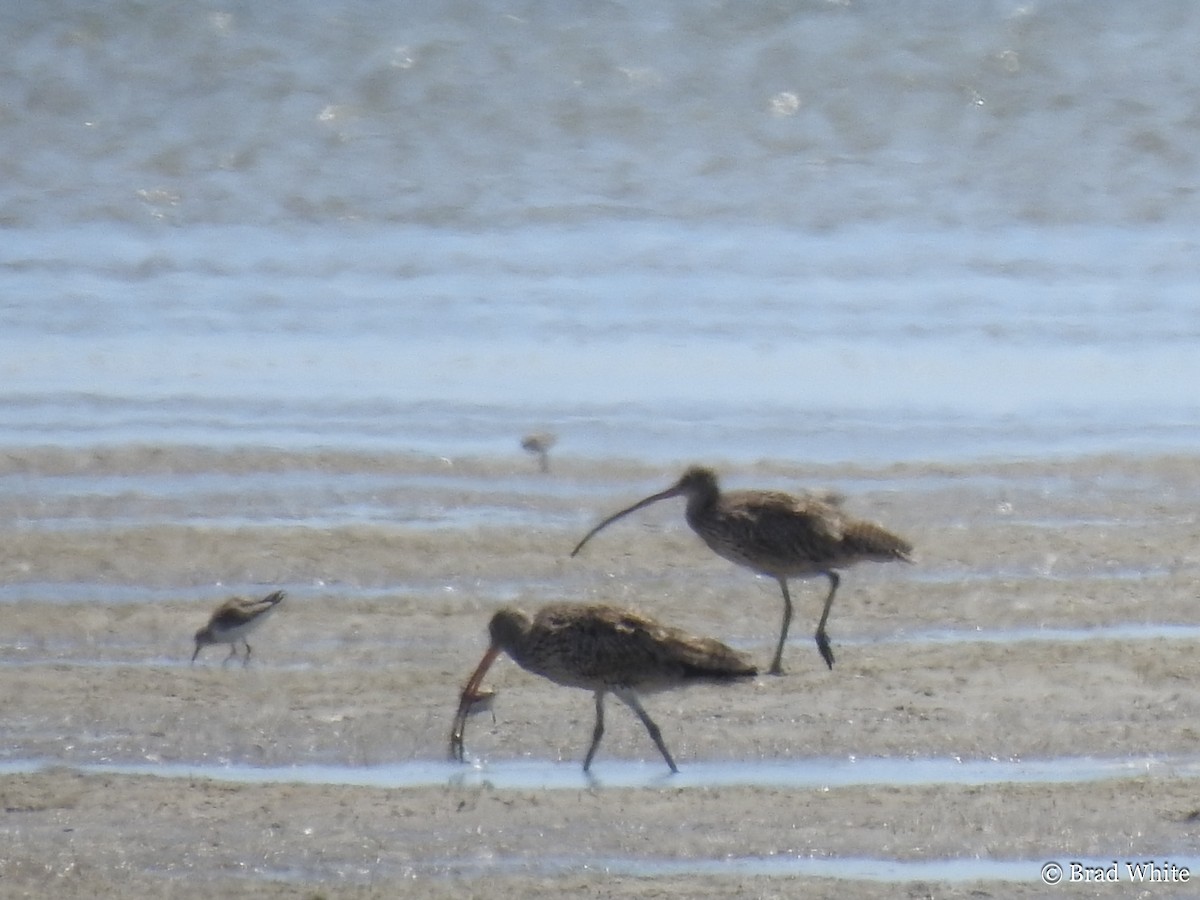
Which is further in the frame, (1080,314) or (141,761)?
(1080,314)

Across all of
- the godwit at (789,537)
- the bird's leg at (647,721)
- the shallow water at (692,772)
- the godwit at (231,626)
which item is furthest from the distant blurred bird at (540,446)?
the shallow water at (692,772)

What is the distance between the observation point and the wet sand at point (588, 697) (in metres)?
7.13

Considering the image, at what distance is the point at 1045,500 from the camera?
11578mm

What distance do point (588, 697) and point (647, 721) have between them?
0.86 meters

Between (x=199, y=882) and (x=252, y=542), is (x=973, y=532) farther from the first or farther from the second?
(x=199, y=882)

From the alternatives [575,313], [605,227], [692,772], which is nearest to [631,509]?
[692,772]

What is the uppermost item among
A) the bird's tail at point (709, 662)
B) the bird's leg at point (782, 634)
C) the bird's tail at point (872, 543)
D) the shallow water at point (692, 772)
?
the bird's tail at point (872, 543)

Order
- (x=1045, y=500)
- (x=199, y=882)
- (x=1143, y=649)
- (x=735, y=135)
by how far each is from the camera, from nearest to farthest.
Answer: (x=199, y=882), (x=1143, y=649), (x=1045, y=500), (x=735, y=135)

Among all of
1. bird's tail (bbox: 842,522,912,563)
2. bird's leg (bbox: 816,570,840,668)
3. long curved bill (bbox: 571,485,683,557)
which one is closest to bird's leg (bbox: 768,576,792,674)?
bird's leg (bbox: 816,570,840,668)

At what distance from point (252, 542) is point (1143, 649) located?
12.1 feet

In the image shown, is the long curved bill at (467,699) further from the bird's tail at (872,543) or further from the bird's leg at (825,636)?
the bird's tail at (872,543)

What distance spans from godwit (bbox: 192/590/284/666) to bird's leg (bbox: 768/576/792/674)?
1.82 m

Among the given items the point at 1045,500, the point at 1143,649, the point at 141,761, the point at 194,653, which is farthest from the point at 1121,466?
the point at 141,761

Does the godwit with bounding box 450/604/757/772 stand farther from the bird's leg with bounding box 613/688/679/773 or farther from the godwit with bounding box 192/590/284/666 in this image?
the godwit with bounding box 192/590/284/666
